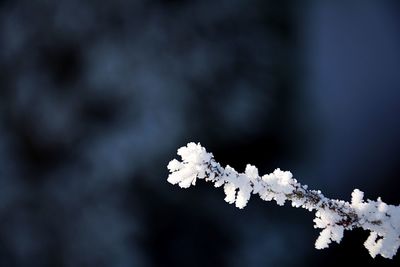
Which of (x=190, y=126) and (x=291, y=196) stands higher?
(x=190, y=126)

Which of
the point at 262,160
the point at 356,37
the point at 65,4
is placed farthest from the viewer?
the point at 65,4

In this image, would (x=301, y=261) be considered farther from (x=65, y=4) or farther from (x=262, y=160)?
(x=65, y=4)

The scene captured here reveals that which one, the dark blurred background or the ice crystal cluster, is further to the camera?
the dark blurred background

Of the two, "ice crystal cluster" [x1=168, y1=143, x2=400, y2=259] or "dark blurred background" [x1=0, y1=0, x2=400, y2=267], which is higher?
"dark blurred background" [x1=0, y1=0, x2=400, y2=267]

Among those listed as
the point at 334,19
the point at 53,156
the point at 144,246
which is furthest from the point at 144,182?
the point at 334,19
